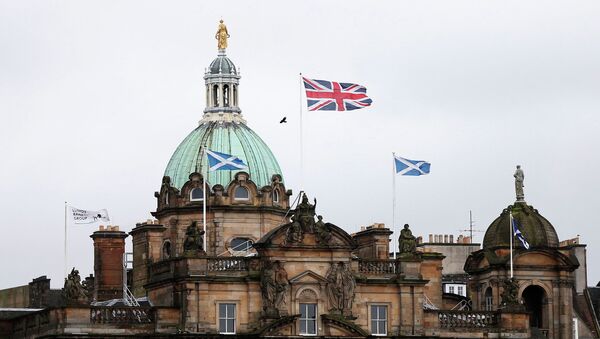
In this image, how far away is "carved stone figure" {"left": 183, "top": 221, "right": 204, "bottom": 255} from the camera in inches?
5694

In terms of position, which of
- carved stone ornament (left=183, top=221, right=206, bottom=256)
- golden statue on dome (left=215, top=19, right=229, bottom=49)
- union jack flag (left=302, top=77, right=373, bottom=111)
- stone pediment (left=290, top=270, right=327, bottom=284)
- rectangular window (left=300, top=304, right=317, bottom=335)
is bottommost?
rectangular window (left=300, top=304, right=317, bottom=335)

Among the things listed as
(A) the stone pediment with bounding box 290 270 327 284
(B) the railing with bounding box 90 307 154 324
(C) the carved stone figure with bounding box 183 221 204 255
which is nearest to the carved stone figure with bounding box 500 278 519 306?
(A) the stone pediment with bounding box 290 270 327 284

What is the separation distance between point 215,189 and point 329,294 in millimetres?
14698

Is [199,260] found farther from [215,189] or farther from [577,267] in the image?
[577,267]

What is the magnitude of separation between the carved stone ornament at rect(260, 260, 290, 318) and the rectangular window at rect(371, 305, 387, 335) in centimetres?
574

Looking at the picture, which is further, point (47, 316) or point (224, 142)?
point (224, 142)

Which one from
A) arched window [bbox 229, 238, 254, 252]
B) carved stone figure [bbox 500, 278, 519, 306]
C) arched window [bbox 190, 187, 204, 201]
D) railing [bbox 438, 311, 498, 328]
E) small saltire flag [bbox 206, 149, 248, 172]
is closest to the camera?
small saltire flag [bbox 206, 149, 248, 172]

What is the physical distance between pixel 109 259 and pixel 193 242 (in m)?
15.6

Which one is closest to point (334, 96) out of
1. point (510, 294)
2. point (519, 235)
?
point (510, 294)

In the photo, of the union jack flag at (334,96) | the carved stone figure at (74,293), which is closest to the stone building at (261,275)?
the carved stone figure at (74,293)

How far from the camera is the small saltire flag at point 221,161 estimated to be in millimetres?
148500

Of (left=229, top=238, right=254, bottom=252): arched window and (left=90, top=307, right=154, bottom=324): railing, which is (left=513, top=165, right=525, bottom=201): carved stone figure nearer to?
(left=229, top=238, right=254, bottom=252): arched window

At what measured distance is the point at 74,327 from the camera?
141 m

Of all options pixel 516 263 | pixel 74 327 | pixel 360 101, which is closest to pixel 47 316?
pixel 74 327
